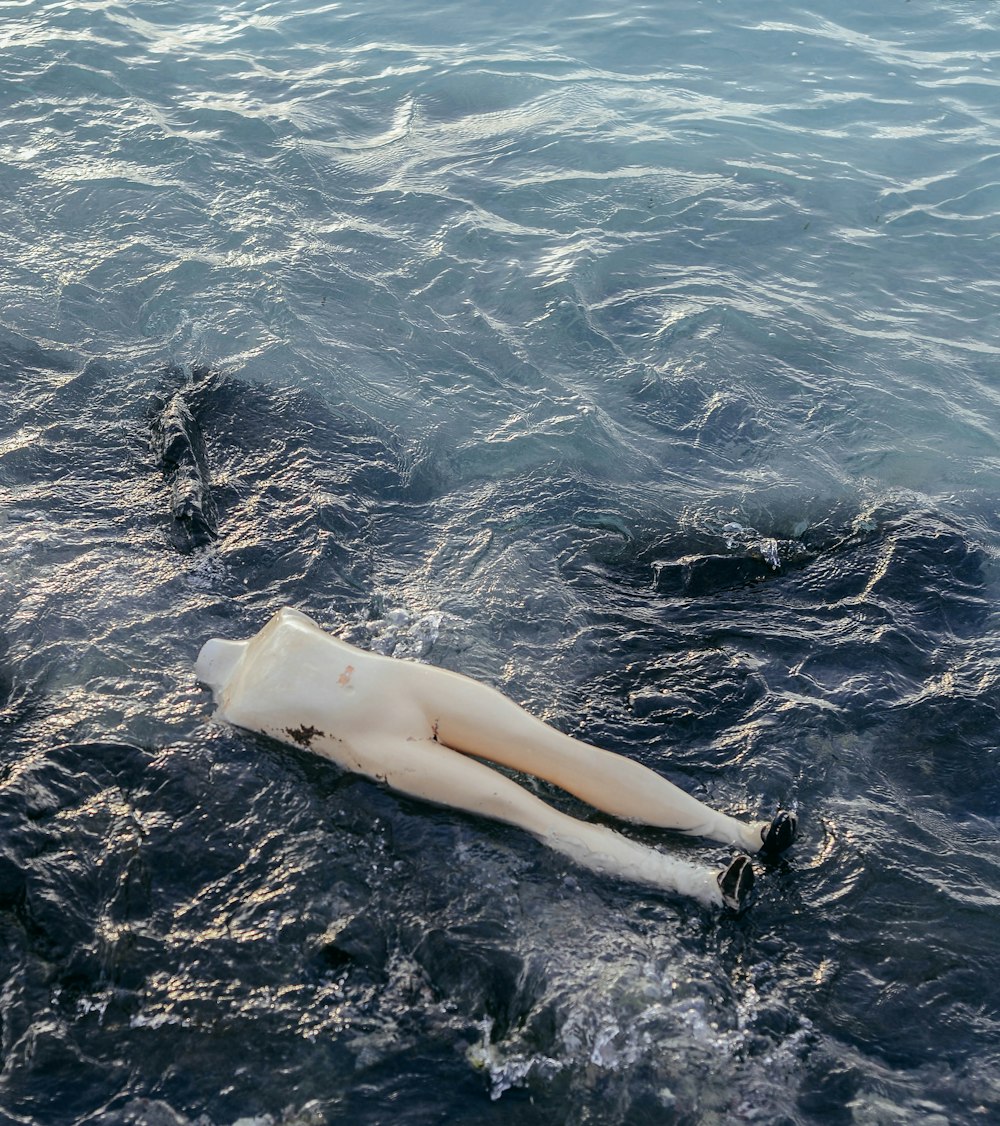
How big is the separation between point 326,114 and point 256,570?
9355 mm

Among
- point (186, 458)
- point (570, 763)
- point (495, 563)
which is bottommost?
point (495, 563)

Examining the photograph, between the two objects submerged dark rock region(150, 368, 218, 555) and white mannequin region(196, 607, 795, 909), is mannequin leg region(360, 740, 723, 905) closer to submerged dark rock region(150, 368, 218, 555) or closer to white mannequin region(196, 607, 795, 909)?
white mannequin region(196, 607, 795, 909)

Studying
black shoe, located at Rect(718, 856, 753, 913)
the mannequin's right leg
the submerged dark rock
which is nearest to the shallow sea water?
the submerged dark rock

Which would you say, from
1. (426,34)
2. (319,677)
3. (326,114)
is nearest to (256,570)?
(319,677)

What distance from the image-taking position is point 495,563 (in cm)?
709

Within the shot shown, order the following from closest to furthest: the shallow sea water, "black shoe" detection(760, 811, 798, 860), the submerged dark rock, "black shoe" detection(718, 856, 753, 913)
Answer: the shallow sea water < "black shoe" detection(718, 856, 753, 913) < "black shoe" detection(760, 811, 798, 860) < the submerged dark rock

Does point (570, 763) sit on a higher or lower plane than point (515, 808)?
higher

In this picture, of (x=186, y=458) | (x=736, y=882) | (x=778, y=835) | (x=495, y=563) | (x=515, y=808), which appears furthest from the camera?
(x=186, y=458)

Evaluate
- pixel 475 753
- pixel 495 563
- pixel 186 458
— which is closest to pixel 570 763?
pixel 475 753

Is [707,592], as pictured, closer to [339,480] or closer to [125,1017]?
[339,480]

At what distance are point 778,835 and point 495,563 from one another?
2955mm

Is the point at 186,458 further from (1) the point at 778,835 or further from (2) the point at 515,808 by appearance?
(1) the point at 778,835

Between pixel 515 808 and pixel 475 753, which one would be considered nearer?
pixel 515 808

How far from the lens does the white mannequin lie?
Result: 5.05 meters
